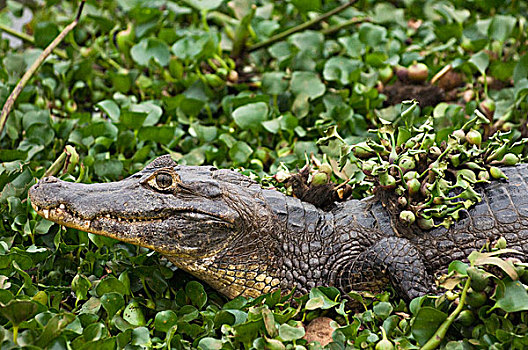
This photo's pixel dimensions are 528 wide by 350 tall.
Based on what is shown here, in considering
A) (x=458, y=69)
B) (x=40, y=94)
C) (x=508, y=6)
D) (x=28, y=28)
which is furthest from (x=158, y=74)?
(x=508, y=6)

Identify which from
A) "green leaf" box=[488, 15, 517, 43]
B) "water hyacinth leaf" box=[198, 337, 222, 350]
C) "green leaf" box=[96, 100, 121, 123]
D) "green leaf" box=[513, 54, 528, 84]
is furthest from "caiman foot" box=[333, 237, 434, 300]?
"green leaf" box=[488, 15, 517, 43]

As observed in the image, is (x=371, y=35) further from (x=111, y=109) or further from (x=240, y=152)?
(x=111, y=109)

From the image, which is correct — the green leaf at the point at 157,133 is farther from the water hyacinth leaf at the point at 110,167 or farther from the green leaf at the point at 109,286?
the green leaf at the point at 109,286

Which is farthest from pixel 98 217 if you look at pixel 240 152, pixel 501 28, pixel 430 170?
pixel 501 28

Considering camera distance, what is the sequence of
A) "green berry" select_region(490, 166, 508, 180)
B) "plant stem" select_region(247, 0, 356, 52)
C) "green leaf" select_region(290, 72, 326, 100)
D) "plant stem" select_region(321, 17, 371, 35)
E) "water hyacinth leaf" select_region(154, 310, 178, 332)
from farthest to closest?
"plant stem" select_region(321, 17, 371, 35) < "plant stem" select_region(247, 0, 356, 52) < "green leaf" select_region(290, 72, 326, 100) < "green berry" select_region(490, 166, 508, 180) < "water hyacinth leaf" select_region(154, 310, 178, 332)

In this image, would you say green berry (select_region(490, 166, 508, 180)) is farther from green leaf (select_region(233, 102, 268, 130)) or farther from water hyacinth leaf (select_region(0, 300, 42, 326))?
water hyacinth leaf (select_region(0, 300, 42, 326))

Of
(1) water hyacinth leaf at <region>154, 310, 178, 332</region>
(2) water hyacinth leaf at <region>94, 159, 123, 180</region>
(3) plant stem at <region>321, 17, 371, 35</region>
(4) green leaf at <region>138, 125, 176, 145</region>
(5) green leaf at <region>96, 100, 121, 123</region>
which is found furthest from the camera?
(3) plant stem at <region>321, 17, 371, 35</region>
